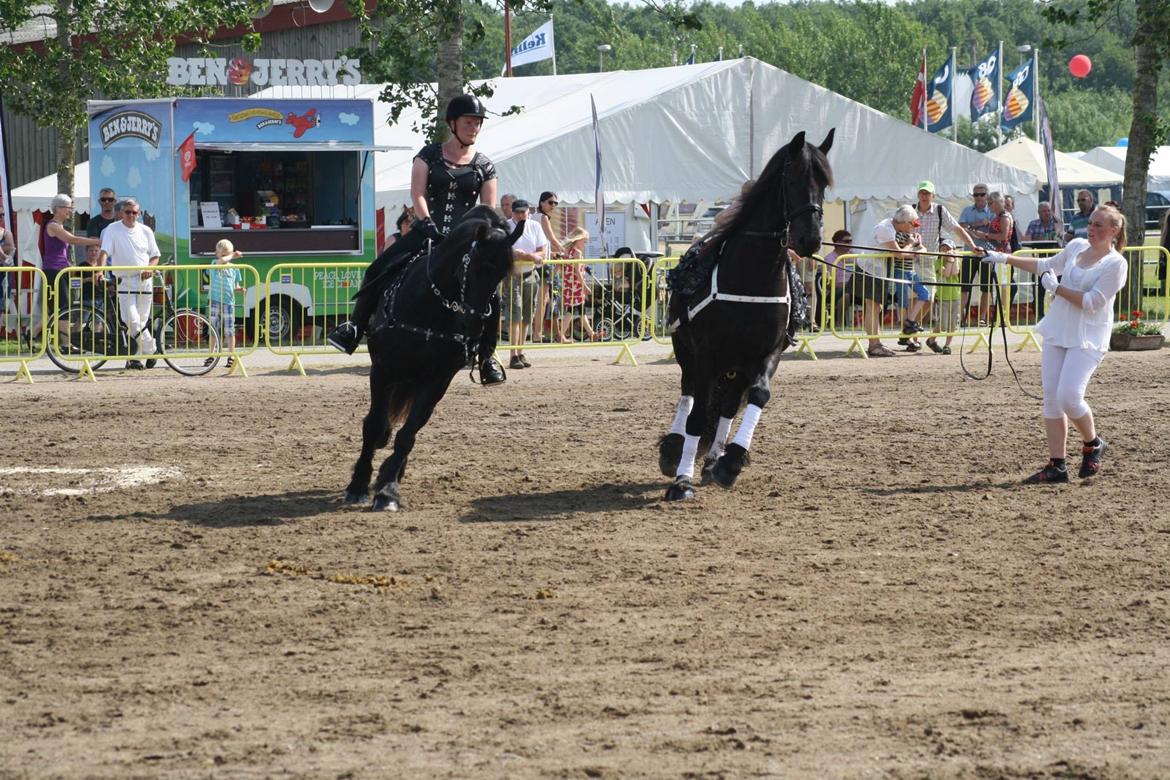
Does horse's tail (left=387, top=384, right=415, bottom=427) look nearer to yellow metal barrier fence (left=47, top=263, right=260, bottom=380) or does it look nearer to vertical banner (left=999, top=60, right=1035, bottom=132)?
yellow metal barrier fence (left=47, top=263, right=260, bottom=380)

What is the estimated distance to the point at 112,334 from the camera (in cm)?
1680

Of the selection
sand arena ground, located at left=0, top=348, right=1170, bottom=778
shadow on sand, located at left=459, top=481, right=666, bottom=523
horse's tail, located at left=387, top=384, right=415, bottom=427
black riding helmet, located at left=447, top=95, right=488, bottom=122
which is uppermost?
black riding helmet, located at left=447, top=95, right=488, bottom=122

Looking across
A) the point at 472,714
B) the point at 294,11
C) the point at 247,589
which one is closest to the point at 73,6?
the point at 294,11

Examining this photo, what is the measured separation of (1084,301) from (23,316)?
11749mm

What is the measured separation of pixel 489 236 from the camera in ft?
29.2

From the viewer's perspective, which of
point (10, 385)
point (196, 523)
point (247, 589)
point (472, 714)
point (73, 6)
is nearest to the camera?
point (472, 714)

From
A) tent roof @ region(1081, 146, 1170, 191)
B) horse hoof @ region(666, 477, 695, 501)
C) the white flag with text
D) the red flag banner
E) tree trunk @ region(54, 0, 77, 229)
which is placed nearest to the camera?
horse hoof @ region(666, 477, 695, 501)

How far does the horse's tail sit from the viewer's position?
949cm

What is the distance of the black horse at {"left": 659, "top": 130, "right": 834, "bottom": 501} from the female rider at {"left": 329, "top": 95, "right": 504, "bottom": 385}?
132 centimetres

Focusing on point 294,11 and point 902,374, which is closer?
point 902,374

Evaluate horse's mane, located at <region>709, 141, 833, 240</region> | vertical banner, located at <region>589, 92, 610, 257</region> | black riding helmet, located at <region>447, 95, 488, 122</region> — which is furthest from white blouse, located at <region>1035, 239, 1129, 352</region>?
vertical banner, located at <region>589, 92, 610, 257</region>

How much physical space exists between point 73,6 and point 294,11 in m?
9.61

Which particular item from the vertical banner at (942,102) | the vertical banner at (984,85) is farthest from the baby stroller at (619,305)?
the vertical banner at (984,85)

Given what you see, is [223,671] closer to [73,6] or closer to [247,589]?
[247,589]
